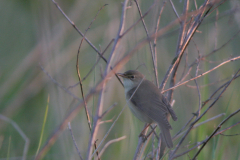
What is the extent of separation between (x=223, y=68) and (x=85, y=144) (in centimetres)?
249

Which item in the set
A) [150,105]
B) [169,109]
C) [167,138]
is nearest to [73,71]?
[150,105]

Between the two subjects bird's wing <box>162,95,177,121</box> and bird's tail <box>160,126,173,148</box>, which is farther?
bird's wing <box>162,95,177,121</box>

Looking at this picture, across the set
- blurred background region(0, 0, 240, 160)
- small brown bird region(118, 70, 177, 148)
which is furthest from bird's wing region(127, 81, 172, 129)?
blurred background region(0, 0, 240, 160)

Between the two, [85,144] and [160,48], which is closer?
[85,144]

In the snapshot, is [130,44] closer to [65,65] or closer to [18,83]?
[65,65]

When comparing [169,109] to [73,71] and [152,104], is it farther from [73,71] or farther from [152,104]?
[73,71]

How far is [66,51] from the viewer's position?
13.5 feet

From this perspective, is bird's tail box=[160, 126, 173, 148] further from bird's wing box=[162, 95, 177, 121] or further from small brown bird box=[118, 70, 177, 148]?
bird's wing box=[162, 95, 177, 121]

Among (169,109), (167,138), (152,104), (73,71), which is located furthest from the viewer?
(73,71)

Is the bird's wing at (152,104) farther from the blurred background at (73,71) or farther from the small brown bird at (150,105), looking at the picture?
the blurred background at (73,71)

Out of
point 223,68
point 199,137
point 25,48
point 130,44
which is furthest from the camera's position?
point 25,48

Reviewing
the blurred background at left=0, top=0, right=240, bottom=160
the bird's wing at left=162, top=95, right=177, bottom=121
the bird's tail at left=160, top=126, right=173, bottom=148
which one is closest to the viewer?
the bird's tail at left=160, top=126, right=173, bottom=148

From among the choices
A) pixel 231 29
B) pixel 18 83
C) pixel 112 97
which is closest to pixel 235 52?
pixel 231 29

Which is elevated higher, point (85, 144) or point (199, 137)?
point (85, 144)
